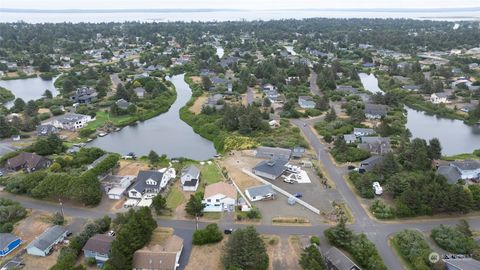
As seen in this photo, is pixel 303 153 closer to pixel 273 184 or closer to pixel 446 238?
pixel 273 184

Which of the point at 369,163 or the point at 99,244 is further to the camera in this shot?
the point at 369,163

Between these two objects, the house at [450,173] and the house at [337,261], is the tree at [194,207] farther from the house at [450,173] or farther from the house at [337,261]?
the house at [450,173]

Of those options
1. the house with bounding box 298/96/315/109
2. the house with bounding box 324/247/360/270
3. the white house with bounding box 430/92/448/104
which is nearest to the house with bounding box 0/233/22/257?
the house with bounding box 324/247/360/270

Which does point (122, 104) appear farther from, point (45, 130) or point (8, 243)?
point (8, 243)

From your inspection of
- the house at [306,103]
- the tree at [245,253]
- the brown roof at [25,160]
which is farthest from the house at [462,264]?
the house at [306,103]

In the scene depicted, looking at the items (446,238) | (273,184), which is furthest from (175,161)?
A: (446,238)

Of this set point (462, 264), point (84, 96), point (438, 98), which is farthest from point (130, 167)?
point (438, 98)
